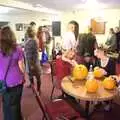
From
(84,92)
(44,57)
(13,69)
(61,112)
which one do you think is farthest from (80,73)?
(44,57)

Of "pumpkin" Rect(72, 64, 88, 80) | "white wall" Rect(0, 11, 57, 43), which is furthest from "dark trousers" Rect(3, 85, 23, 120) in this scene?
"white wall" Rect(0, 11, 57, 43)

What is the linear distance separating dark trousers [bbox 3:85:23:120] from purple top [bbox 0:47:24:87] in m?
0.09

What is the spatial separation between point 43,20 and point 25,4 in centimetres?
438

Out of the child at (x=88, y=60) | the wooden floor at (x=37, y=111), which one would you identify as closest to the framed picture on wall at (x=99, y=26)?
the wooden floor at (x=37, y=111)

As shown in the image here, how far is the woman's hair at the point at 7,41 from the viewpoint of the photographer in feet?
8.16

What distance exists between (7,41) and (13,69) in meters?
0.33

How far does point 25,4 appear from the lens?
7.80 m

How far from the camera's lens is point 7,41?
2512 millimetres

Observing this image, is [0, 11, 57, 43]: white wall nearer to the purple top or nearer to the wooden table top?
the purple top

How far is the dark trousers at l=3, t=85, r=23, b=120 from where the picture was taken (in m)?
2.63

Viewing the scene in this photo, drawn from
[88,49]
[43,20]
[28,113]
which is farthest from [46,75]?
[43,20]

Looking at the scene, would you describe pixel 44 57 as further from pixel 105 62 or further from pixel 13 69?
pixel 13 69

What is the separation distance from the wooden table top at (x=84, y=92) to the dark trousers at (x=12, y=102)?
590mm

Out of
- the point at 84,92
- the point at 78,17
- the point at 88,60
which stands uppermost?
the point at 78,17
